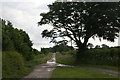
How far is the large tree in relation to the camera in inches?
2031

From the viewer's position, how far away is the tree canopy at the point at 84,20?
51594 mm

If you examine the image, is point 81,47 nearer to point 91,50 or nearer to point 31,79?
point 91,50

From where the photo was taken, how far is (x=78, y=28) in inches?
2203

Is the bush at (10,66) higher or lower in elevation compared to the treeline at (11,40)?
lower

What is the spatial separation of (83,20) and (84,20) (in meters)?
0.49

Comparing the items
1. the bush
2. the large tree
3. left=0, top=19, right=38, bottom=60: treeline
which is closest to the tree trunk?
the large tree

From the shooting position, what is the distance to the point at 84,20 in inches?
2067

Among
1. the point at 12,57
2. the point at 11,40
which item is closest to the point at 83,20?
the point at 11,40

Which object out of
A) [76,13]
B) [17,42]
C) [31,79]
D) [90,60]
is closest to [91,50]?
[90,60]

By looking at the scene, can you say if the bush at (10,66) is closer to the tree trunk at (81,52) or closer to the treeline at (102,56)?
the treeline at (102,56)

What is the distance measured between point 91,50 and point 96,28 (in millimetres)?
4224

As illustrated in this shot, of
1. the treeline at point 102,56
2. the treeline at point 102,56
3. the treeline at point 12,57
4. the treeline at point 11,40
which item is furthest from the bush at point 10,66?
the treeline at point 102,56

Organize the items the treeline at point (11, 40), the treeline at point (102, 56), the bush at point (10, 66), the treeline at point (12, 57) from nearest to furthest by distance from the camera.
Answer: the bush at point (10, 66) → the treeline at point (12, 57) → the treeline at point (11, 40) → the treeline at point (102, 56)

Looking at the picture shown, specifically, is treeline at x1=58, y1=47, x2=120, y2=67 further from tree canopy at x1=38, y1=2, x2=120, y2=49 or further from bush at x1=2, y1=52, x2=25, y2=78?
bush at x1=2, y1=52, x2=25, y2=78
